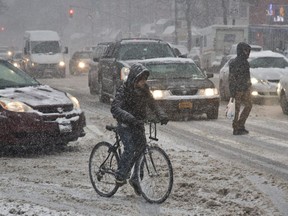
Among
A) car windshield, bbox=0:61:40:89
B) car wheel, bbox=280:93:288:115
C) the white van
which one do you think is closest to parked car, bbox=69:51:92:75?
the white van

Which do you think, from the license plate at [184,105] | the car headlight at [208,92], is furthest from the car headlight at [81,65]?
the license plate at [184,105]

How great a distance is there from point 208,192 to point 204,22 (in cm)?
8278

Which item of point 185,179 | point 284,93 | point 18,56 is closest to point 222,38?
point 18,56

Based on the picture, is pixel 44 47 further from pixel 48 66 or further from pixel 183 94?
pixel 183 94

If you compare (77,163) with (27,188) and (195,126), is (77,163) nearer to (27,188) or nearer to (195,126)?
(27,188)

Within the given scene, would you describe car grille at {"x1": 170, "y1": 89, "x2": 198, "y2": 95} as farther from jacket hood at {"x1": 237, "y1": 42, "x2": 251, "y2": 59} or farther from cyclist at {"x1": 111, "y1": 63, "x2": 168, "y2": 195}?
cyclist at {"x1": 111, "y1": 63, "x2": 168, "y2": 195}

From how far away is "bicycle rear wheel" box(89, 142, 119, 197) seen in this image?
8.31 meters

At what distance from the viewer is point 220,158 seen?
11.0m

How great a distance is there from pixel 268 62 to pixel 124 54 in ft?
16.5

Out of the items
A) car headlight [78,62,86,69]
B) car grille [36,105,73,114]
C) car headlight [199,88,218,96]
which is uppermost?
car grille [36,105,73,114]

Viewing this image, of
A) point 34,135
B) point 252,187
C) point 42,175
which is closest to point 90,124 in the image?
point 34,135

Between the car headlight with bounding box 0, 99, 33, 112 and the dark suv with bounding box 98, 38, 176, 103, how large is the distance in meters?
8.05

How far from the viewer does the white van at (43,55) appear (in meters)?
40.2

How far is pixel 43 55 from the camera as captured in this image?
40375mm
